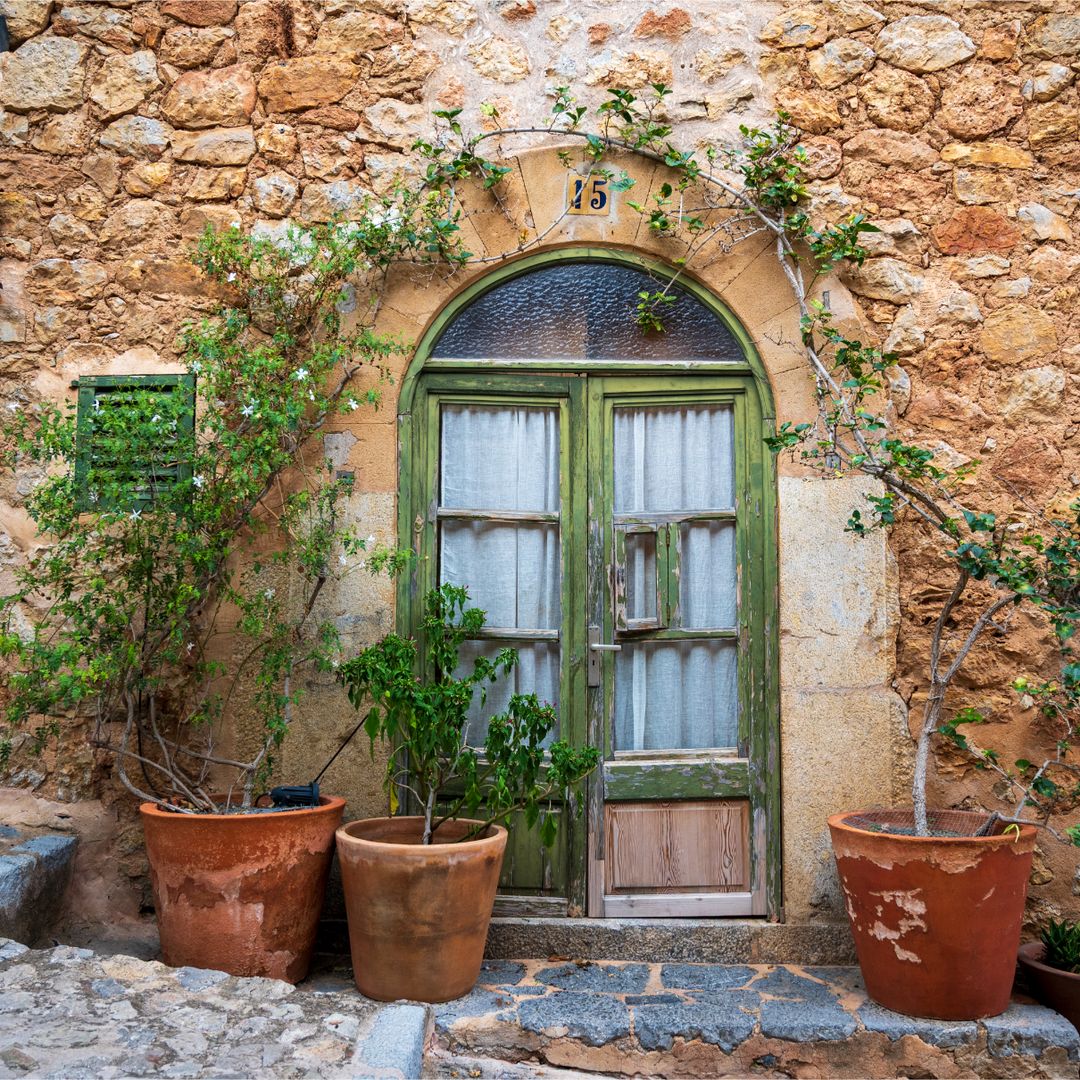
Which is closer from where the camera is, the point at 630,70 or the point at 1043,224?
the point at 1043,224

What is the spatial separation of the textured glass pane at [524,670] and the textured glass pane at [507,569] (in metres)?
0.08

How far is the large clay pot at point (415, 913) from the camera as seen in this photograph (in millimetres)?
2992

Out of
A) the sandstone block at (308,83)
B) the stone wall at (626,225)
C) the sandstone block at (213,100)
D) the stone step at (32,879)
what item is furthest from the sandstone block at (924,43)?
the stone step at (32,879)

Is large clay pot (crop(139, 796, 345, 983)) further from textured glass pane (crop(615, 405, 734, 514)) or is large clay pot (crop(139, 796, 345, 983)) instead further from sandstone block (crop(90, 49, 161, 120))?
sandstone block (crop(90, 49, 161, 120))

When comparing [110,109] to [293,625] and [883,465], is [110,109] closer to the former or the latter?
[293,625]

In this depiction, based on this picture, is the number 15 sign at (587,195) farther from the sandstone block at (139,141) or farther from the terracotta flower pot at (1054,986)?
the terracotta flower pot at (1054,986)

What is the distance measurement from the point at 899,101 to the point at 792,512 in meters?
1.58

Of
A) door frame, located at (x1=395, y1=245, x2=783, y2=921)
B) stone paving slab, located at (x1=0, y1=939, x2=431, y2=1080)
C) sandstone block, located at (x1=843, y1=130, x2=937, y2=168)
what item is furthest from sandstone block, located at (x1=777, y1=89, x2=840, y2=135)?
stone paving slab, located at (x1=0, y1=939, x2=431, y2=1080)

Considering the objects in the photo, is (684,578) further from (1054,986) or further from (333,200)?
(333,200)

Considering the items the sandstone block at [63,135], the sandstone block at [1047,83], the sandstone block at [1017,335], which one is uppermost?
the sandstone block at [1047,83]

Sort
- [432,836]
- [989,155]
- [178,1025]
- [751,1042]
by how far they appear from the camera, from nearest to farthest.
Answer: [178,1025], [751,1042], [432,836], [989,155]

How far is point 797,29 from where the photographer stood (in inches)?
151

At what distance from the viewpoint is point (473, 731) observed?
3.76m

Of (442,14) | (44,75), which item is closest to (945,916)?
(442,14)
